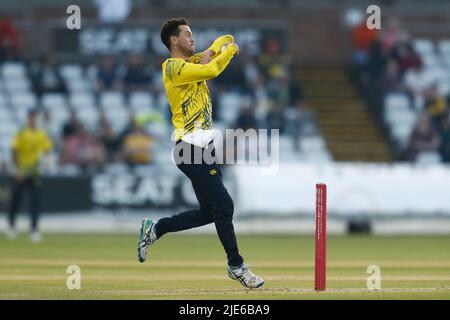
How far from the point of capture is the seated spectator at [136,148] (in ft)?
84.6

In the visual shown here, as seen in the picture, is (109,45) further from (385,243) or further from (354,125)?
(385,243)

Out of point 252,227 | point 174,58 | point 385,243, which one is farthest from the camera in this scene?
point 252,227

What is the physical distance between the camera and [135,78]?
28.4 meters

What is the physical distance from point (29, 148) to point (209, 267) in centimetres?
711

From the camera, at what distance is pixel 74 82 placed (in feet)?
94.5

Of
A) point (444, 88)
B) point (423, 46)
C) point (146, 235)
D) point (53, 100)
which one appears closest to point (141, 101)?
point (53, 100)

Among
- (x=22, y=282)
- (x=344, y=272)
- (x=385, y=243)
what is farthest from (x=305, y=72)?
(x=22, y=282)

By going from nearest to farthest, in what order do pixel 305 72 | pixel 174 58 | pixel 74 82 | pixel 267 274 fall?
pixel 174 58, pixel 267 274, pixel 74 82, pixel 305 72

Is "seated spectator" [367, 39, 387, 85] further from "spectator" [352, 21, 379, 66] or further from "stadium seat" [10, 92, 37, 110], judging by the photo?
"stadium seat" [10, 92, 37, 110]

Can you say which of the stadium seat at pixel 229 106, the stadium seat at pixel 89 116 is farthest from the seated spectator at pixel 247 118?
the stadium seat at pixel 89 116

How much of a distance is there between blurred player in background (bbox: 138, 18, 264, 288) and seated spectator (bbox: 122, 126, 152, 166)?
13.5 m

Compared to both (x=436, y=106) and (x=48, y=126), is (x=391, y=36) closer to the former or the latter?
(x=436, y=106)

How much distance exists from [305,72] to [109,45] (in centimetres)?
548

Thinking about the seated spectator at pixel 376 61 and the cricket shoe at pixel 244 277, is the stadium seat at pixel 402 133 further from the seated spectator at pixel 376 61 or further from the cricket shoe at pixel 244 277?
the cricket shoe at pixel 244 277
